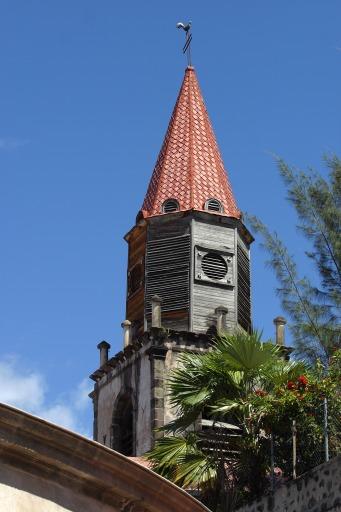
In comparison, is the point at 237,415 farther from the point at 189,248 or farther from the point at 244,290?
the point at 244,290

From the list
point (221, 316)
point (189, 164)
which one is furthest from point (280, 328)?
point (189, 164)

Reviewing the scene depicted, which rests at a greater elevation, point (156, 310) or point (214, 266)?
point (214, 266)

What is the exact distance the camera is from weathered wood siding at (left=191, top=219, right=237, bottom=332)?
116 feet

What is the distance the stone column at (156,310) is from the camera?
114 feet

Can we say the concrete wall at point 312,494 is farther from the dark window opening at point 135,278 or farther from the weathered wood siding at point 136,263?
the dark window opening at point 135,278

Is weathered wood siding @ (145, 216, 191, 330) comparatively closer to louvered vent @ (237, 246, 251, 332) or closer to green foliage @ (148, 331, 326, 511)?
louvered vent @ (237, 246, 251, 332)

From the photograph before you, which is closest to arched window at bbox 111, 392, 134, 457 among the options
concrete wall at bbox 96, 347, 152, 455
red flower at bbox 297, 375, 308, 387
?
concrete wall at bbox 96, 347, 152, 455

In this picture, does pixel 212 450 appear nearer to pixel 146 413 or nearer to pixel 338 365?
pixel 338 365

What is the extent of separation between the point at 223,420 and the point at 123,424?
1415 centimetres

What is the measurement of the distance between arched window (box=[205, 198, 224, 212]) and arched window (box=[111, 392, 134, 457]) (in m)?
6.28

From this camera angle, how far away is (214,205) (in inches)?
1500

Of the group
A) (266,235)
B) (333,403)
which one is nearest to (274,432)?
(333,403)

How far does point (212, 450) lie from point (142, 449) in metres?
11.9

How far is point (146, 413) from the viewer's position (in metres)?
33.9
